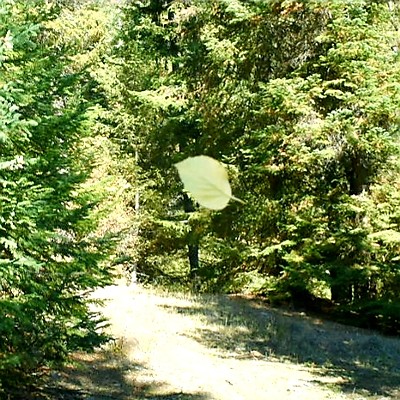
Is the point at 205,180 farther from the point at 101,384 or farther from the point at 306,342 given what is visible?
the point at 306,342

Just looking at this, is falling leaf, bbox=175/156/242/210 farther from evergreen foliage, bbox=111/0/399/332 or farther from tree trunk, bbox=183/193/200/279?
tree trunk, bbox=183/193/200/279

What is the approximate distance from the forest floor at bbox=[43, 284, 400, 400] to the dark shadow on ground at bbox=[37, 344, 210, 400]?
10 mm

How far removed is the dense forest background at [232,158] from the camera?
4648 millimetres

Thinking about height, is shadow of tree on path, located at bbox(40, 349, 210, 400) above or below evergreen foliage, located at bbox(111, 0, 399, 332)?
below

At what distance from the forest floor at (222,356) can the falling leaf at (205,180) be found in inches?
183

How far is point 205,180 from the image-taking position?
1.24ft

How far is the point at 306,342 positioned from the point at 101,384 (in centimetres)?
370

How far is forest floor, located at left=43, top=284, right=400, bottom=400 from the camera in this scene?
5711 millimetres

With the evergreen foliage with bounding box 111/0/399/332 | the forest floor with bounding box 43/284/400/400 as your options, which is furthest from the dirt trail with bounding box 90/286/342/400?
the evergreen foliage with bounding box 111/0/399/332

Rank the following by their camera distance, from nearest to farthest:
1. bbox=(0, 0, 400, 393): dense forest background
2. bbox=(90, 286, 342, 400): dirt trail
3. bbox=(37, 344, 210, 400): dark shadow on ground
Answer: bbox=(0, 0, 400, 393): dense forest background
bbox=(37, 344, 210, 400): dark shadow on ground
bbox=(90, 286, 342, 400): dirt trail

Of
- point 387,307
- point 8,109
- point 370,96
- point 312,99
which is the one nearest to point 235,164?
point 312,99

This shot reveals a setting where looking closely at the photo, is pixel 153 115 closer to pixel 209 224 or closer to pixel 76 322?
pixel 209 224

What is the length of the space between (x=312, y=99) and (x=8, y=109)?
21.7ft

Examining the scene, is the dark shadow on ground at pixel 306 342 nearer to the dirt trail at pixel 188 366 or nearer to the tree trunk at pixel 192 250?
the dirt trail at pixel 188 366
